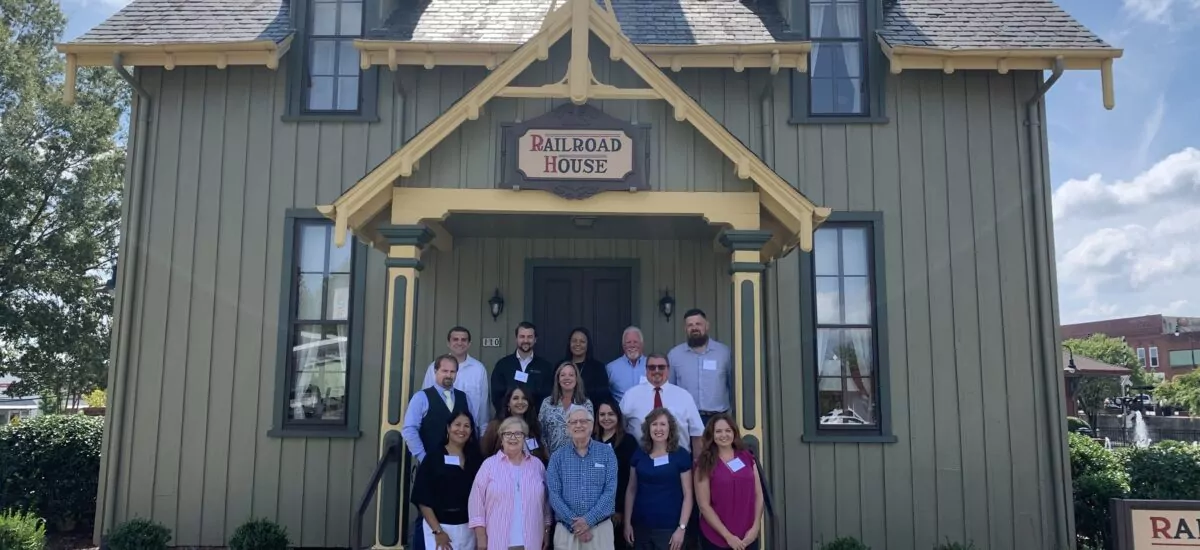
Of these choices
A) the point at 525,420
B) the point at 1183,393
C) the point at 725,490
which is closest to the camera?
the point at 725,490

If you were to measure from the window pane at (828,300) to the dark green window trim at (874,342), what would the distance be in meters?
0.07

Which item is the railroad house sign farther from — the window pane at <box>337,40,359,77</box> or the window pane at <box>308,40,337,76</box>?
the window pane at <box>308,40,337,76</box>

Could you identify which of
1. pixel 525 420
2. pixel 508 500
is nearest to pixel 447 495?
pixel 508 500

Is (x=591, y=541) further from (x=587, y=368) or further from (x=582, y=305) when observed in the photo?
(x=582, y=305)

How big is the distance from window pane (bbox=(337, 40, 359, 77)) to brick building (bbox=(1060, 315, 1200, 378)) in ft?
214

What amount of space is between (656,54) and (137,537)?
6231 millimetres

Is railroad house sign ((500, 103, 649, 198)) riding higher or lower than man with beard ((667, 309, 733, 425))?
higher

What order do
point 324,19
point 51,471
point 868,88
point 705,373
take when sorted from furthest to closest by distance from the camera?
point 324,19
point 51,471
point 868,88
point 705,373

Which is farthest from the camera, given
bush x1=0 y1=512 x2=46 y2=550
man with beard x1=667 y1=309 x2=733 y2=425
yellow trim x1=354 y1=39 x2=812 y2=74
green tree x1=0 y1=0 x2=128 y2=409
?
green tree x1=0 y1=0 x2=128 y2=409

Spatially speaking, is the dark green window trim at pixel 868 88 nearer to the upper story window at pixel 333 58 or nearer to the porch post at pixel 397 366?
the porch post at pixel 397 366

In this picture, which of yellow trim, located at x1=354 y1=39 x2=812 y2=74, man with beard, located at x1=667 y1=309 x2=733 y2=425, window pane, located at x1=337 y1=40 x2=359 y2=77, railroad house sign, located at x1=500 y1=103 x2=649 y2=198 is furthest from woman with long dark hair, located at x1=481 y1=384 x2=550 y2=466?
window pane, located at x1=337 y1=40 x2=359 y2=77

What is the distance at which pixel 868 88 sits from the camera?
26.5ft

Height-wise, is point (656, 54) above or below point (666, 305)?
above

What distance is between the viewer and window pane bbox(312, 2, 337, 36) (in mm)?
8328
